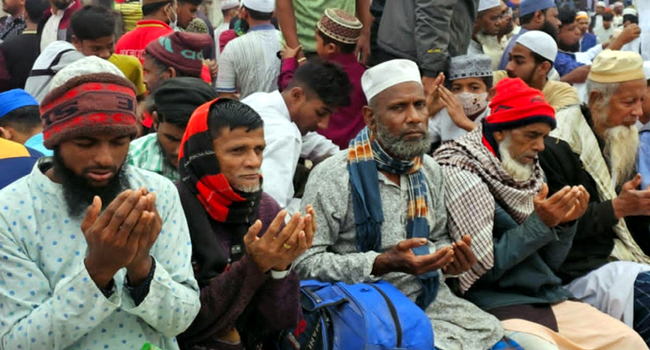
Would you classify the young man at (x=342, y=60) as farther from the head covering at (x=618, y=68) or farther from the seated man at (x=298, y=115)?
the head covering at (x=618, y=68)

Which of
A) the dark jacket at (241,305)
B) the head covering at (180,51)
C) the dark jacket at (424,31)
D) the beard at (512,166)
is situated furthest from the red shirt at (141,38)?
the dark jacket at (241,305)

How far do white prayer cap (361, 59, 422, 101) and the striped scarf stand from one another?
28cm

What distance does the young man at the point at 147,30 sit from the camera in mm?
7137

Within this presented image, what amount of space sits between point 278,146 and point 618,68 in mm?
2499

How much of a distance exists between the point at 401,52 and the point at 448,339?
102 inches

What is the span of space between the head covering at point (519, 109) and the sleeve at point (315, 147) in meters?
1.09

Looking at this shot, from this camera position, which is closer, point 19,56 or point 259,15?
point 259,15

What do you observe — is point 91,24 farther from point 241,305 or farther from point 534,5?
point 534,5

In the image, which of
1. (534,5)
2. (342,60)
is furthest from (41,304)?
(534,5)

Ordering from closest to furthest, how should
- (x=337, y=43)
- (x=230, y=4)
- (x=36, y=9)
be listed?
1. (x=337, y=43)
2. (x=36, y=9)
3. (x=230, y=4)

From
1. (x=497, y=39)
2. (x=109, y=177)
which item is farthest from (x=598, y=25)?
(x=109, y=177)

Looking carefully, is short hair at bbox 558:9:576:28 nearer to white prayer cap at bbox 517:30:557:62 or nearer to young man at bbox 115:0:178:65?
white prayer cap at bbox 517:30:557:62

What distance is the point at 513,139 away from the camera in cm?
509

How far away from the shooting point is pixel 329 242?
4.44m
